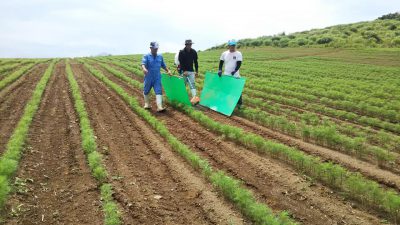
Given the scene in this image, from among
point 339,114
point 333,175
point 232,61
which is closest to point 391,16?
point 339,114

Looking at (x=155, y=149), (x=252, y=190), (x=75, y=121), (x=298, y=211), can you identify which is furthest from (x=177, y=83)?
(x=298, y=211)

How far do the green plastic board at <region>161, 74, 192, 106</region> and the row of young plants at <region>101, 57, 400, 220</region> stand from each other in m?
3.34

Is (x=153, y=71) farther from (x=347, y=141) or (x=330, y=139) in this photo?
(x=347, y=141)

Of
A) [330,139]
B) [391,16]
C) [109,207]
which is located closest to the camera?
[109,207]

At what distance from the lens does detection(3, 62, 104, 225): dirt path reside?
204 inches

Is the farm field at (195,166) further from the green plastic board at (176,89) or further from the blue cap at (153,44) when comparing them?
the blue cap at (153,44)

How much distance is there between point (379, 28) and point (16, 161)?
56445 mm

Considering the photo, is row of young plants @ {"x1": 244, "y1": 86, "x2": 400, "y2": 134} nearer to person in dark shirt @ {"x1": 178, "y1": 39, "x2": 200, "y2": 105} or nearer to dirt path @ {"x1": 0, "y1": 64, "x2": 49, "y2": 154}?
person in dark shirt @ {"x1": 178, "y1": 39, "x2": 200, "y2": 105}

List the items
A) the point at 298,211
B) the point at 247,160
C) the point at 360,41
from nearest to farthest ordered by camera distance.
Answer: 1. the point at 298,211
2. the point at 247,160
3. the point at 360,41

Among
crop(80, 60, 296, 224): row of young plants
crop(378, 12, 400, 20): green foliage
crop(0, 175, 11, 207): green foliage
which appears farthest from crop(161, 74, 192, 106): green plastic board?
crop(378, 12, 400, 20): green foliage

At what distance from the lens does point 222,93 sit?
444 inches

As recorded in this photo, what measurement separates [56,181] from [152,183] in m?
1.55

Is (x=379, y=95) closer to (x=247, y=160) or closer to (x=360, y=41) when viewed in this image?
(x=247, y=160)

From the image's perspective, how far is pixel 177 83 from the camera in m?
11.9
